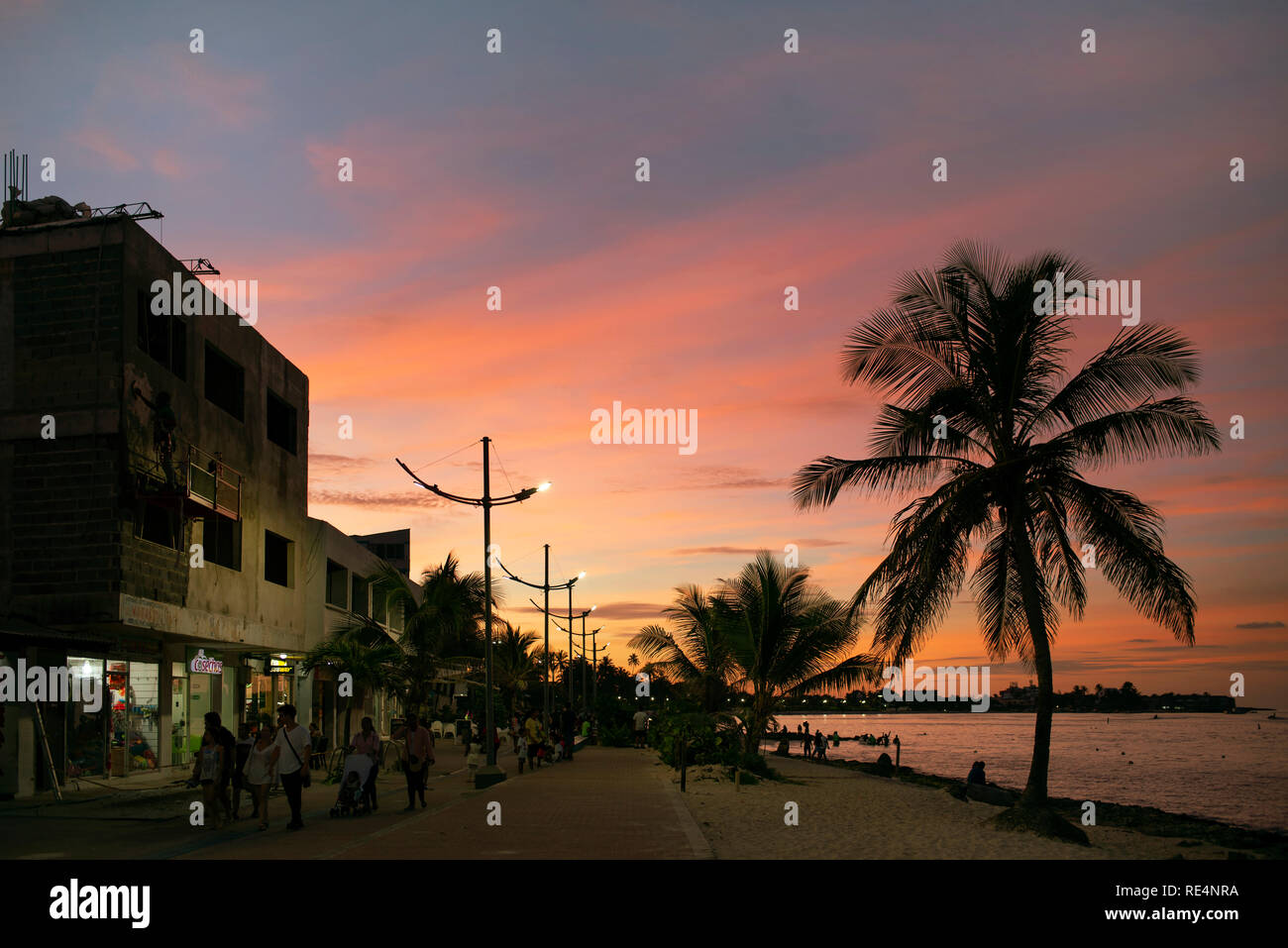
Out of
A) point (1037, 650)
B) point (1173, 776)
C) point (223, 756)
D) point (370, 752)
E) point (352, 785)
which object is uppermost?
point (1037, 650)

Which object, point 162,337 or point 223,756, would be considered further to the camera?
point 162,337

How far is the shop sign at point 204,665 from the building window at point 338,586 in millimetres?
12415

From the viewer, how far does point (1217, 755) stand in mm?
88188

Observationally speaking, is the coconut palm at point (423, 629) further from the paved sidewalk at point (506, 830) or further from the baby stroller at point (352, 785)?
the baby stroller at point (352, 785)

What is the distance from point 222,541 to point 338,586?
1477 centimetres

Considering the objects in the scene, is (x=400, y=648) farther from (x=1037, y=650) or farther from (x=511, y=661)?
(x=511, y=661)

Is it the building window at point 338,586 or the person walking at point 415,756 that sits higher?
the building window at point 338,586

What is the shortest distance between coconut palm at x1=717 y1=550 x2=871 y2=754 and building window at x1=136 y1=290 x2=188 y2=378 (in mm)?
16185

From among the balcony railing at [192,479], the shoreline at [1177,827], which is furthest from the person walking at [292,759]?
the shoreline at [1177,827]

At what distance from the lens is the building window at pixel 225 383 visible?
28047mm

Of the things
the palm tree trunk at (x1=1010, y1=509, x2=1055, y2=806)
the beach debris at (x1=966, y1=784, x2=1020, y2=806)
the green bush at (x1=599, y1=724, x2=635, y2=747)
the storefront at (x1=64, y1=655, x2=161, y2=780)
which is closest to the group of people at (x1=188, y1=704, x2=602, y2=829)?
the storefront at (x1=64, y1=655, x2=161, y2=780)

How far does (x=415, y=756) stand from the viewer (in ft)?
Result: 62.7

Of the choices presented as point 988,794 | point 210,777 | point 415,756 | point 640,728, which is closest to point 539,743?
point 988,794
